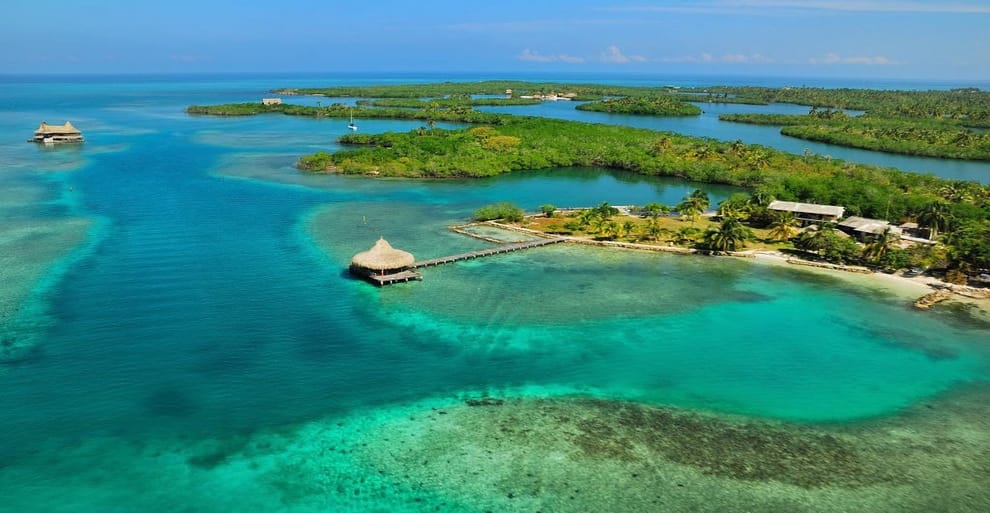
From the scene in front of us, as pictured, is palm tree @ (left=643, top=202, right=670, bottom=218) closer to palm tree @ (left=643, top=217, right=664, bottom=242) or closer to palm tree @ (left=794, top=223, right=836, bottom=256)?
palm tree @ (left=643, top=217, right=664, bottom=242)

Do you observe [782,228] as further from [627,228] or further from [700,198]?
[627,228]

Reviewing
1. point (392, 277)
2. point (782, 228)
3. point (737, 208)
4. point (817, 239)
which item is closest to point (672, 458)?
point (392, 277)

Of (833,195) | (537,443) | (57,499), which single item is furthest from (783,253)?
(57,499)

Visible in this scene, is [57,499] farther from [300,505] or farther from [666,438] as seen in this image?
[666,438]

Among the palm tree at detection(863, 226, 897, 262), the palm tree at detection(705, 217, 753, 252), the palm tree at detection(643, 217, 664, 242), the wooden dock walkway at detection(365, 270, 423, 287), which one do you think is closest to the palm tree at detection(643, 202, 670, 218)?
the palm tree at detection(643, 217, 664, 242)

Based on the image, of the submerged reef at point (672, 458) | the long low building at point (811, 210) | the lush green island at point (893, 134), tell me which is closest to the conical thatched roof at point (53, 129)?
the submerged reef at point (672, 458)

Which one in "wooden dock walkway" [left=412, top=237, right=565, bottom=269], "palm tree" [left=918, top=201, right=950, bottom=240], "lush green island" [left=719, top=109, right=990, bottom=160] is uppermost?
"lush green island" [left=719, top=109, right=990, bottom=160]
